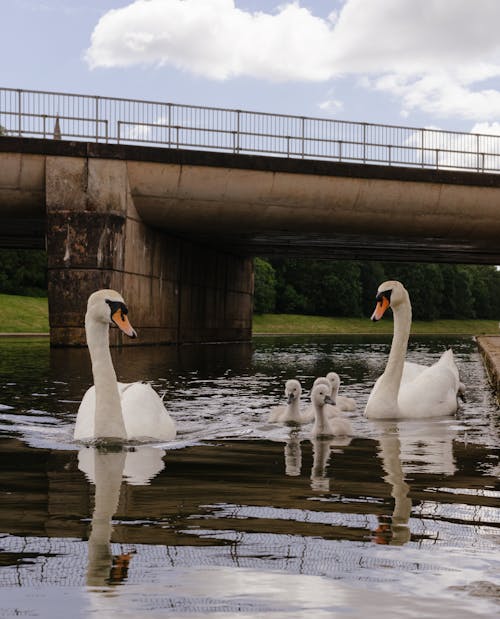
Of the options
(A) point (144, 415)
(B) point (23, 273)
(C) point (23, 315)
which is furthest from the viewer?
(B) point (23, 273)

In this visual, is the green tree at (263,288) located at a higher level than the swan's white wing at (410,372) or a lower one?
higher

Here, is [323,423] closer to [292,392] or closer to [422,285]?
[292,392]

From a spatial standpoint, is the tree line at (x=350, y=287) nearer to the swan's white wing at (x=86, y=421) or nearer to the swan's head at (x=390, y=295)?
the swan's head at (x=390, y=295)

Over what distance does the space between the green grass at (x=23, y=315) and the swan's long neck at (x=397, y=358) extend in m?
40.5

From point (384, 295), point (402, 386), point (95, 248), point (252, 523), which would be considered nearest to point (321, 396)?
point (384, 295)

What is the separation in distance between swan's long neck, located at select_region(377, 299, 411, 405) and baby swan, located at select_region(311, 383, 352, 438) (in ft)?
5.58

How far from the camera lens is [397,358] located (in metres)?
11.6

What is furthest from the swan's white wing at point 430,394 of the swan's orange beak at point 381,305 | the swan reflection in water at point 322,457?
the swan reflection in water at point 322,457

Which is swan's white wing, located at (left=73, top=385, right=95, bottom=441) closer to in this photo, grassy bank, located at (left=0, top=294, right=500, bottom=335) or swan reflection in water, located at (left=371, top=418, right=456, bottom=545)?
swan reflection in water, located at (left=371, top=418, right=456, bottom=545)

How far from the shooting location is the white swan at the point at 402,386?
1110 centimetres

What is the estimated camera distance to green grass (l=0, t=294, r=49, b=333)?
170 feet

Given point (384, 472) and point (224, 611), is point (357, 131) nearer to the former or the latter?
point (384, 472)

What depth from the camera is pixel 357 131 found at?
31.9m

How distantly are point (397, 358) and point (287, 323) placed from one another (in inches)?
2727
